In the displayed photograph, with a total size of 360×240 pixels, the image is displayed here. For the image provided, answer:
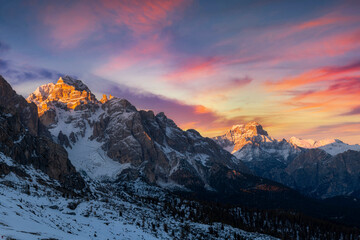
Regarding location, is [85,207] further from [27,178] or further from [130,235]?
[27,178]

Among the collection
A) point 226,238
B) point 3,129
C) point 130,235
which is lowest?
point 226,238

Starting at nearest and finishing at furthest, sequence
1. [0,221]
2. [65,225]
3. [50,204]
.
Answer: [0,221] < [65,225] < [50,204]

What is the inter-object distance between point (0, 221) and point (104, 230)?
28.5 meters

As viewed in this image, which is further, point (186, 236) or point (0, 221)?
point (186, 236)

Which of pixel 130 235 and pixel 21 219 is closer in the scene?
pixel 21 219

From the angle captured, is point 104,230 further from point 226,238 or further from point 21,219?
point 226,238

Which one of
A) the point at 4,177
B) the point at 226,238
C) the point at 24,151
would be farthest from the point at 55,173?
the point at 226,238

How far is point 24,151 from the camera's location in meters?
173

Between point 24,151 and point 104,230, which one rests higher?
point 24,151

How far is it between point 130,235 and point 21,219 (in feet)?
96.3

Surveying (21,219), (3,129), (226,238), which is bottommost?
(226,238)

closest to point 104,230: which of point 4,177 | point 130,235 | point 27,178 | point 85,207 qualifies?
point 130,235

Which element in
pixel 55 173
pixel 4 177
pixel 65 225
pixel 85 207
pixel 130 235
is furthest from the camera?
pixel 55 173

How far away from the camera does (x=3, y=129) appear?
16375 centimetres
